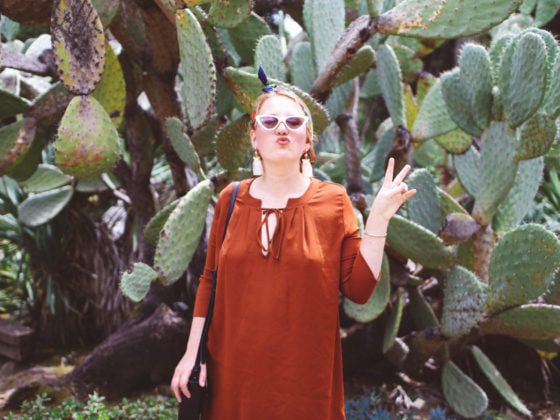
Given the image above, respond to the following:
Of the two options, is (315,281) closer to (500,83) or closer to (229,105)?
(500,83)

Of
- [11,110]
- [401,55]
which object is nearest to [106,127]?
[11,110]

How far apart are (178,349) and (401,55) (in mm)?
2131

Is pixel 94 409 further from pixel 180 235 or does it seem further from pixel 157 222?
pixel 180 235

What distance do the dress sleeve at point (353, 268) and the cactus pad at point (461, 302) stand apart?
0.95 meters

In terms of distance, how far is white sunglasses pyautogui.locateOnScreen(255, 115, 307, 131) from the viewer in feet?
4.39

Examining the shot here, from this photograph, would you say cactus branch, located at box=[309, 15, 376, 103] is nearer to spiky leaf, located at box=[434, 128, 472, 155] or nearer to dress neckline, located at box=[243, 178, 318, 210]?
spiky leaf, located at box=[434, 128, 472, 155]

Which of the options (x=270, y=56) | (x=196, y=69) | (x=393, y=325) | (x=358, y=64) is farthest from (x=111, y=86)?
(x=393, y=325)

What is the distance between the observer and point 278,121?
1341 millimetres

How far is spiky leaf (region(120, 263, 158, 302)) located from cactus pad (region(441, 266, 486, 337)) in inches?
44.4

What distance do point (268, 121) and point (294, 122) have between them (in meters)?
0.06

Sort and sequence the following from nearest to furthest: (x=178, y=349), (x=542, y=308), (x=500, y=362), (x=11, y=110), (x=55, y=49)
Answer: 1. (x=55, y=49)
2. (x=542, y=308)
3. (x=11, y=110)
4. (x=178, y=349)
5. (x=500, y=362)

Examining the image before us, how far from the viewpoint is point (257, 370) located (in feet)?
4.36

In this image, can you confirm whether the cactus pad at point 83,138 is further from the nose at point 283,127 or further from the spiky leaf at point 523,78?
the spiky leaf at point 523,78

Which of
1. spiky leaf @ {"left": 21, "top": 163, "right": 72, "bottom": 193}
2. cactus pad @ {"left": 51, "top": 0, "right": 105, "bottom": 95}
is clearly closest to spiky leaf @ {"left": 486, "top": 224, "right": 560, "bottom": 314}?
cactus pad @ {"left": 51, "top": 0, "right": 105, "bottom": 95}
